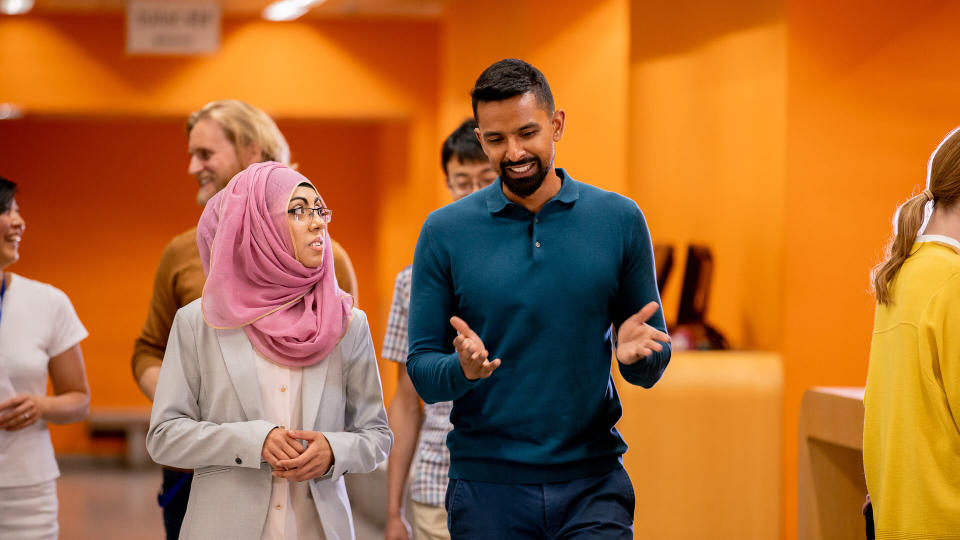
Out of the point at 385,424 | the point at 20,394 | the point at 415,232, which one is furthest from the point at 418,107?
the point at 385,424

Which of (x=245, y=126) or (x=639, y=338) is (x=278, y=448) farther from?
(x=245, y=126)

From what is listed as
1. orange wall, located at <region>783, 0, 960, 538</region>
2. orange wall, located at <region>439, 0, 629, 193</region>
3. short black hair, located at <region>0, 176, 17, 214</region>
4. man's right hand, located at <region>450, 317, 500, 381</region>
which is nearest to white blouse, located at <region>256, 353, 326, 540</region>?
man's right hand, located at <region>450, 317, 500, 381</region>

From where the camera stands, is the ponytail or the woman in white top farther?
the woman in white top

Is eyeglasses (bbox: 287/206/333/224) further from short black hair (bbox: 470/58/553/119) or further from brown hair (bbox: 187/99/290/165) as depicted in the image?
brown hair (bbox: 187/99/290/165)

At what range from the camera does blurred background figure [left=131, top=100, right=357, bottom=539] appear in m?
3.19

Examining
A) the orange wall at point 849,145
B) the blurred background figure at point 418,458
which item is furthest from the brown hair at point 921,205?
the orange wall at point 849,145

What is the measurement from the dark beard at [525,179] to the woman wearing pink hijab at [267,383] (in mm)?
529

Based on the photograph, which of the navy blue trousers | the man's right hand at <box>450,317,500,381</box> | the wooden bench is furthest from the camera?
the wooden bench

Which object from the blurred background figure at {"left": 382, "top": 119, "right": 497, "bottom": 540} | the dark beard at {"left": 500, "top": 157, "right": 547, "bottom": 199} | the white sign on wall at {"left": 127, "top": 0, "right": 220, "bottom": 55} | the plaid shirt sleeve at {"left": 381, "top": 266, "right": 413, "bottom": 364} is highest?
the white sign on wall at {"left": 127, "top": 0, "right": 220, "bottom": 55}

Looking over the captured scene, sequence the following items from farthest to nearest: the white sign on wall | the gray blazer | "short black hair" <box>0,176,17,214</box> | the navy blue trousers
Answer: the white sign on wall, "short black hair" <box>0,176,17,214</box>, the gray blazer, the navy blue trousers

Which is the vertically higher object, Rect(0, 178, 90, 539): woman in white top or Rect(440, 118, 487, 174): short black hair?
Rect(440, 118, 487, 174): short black hair

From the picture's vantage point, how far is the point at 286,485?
252cm

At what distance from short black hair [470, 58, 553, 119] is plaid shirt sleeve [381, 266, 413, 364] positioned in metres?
1.01

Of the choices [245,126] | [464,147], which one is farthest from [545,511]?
[245,126]
